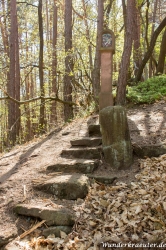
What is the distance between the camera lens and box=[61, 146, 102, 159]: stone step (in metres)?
4.82

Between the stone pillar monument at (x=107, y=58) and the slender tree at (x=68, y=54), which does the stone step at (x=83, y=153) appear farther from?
the slender tree at (x=68, y=54)

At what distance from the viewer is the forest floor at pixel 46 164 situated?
3.38 metres

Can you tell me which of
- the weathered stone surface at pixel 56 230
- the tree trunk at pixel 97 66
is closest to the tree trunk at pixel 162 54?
the tree trunk at pixel 97 66

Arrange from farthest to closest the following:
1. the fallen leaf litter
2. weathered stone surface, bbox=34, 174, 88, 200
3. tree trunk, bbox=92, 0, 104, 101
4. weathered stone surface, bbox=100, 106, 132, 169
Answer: tree trunk, bbox=92, 0, 104, 101 < weathered stone surface, bbox=100, 106, 132, 169 < weathered stone surface, bbox=34, 174, 88, 200 < the fallen leaf litter

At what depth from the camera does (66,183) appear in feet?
12.4

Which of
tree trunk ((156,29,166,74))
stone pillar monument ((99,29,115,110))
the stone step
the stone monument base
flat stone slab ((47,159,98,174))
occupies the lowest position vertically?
flat stone slab ((47,159,98,174))

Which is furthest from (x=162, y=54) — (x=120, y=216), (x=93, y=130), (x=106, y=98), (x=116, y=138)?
(x=120, y=216)

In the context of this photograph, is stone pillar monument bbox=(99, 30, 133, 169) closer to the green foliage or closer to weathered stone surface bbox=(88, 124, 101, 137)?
weathered stone surface bbox=(88, 124, 101, 137)

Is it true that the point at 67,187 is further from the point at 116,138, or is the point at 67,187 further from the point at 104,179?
the point at 116,138

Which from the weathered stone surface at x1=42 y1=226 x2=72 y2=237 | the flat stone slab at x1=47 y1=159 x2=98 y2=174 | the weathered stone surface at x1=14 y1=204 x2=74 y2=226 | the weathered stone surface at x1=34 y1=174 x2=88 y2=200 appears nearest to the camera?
the weathered stone surface at x1=42 y1=226 x2=72 y2=237

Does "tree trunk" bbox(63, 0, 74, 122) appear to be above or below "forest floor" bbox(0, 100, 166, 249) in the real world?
above

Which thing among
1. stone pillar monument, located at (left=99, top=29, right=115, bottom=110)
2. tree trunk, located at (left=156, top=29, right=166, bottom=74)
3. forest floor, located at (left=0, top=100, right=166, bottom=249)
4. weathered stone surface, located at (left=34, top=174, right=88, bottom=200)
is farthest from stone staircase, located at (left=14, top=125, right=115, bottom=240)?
tree trunk, located at (left=156, top=29, right=166, bottom=74)

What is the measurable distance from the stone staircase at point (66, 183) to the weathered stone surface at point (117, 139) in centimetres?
32

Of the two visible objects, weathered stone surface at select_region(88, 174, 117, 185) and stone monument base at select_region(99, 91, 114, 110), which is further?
stone monument base at select_region(99, 91, 114, 110)
